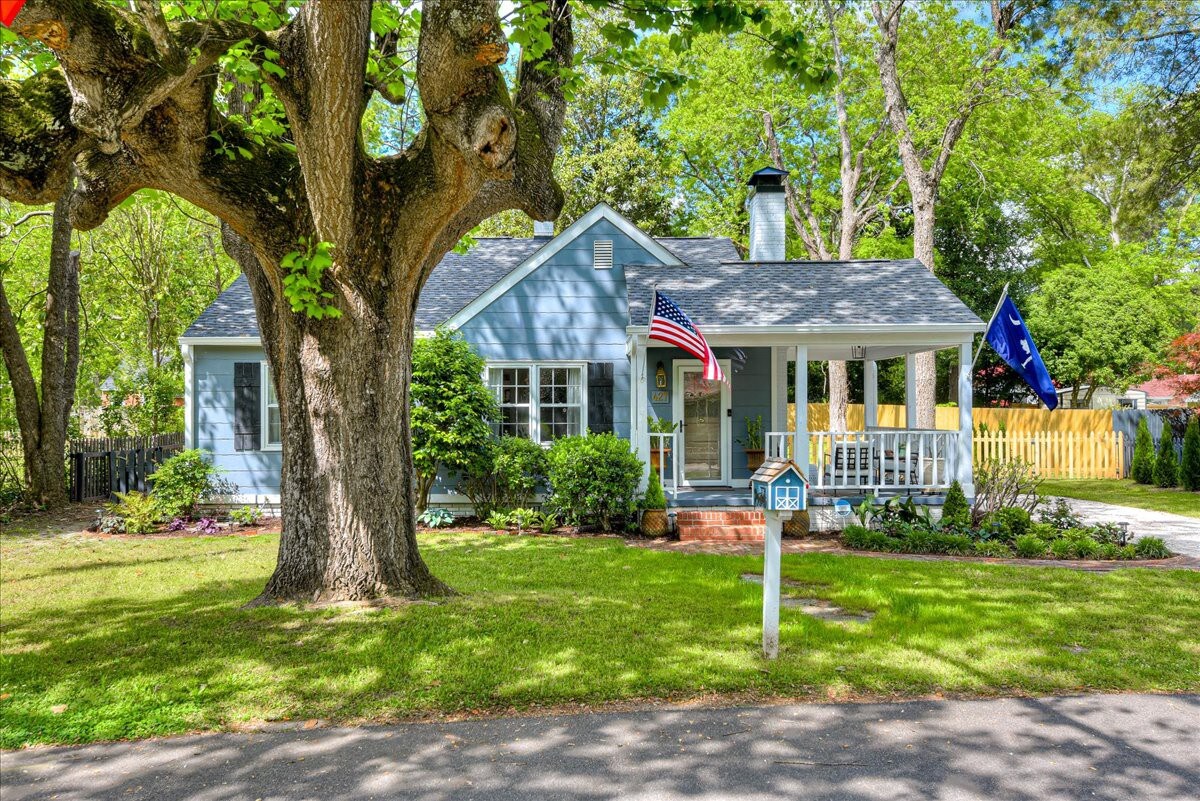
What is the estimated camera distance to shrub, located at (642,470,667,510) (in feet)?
35.1

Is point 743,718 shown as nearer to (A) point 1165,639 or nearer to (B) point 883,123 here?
(A) point 1165,639

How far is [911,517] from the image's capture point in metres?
10.4

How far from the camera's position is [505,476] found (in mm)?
11625

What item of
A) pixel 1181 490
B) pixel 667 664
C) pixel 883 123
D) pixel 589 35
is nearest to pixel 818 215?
pixel 883 123

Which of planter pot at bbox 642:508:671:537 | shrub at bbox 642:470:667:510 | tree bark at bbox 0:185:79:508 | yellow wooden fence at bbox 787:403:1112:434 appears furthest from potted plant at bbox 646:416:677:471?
tree bark at bbox 0:185:79:508

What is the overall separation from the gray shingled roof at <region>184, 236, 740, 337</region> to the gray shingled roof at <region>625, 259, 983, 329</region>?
1.09 meters

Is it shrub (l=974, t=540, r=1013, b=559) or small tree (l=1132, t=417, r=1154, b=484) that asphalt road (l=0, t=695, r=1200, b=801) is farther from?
small tree (l=1132, t=417, r=1154, b=484)

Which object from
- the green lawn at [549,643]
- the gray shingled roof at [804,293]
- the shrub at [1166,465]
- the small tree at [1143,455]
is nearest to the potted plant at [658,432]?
the gray shingled roof at [804,293]

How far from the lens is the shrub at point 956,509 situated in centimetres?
1011

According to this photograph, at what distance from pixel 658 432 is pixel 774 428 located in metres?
2.68

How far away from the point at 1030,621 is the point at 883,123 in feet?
55.4

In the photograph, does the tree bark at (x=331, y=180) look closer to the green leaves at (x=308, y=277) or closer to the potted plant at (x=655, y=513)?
the green leaves at (x=308, y=277)

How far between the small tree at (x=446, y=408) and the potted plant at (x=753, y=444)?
4432 mm

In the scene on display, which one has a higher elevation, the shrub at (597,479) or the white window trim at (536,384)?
the white window trim at (536,384)
